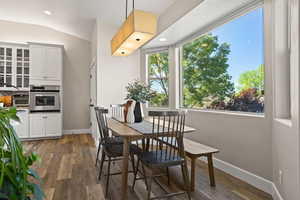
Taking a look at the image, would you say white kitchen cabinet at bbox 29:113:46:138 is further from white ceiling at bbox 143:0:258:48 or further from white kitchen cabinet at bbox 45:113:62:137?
white ceiling at bbox 143:0:258:48

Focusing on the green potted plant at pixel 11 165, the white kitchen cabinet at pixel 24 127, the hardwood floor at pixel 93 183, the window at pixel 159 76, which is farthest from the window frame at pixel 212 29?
the white kitchen cabinet at pixel 24 127

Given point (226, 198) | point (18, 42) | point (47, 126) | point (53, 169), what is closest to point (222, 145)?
point (226, 198)

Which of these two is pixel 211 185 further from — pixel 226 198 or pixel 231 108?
pixel 231 108

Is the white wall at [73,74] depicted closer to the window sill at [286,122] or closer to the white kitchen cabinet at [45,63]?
the white kitchen cabinet at [45,63]

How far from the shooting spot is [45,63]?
5160 mm

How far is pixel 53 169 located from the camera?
2990mm

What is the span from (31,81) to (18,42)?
4.39 feet

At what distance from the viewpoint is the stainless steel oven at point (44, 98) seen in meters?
5.02

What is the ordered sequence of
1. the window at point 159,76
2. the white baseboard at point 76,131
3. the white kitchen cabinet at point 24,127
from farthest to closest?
the white baseboard at point 76,131 → the white kitchen cabinet at point 24,127 → the window at point 159,76

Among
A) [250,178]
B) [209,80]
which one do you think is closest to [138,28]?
[209,80]

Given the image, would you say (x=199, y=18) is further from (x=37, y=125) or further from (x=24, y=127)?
(x=24, y=127)

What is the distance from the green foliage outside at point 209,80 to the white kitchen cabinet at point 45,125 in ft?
8.97

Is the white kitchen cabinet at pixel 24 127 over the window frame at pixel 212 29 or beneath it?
beneath

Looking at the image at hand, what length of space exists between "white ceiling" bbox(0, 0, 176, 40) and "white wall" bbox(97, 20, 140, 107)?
12.6 inches
